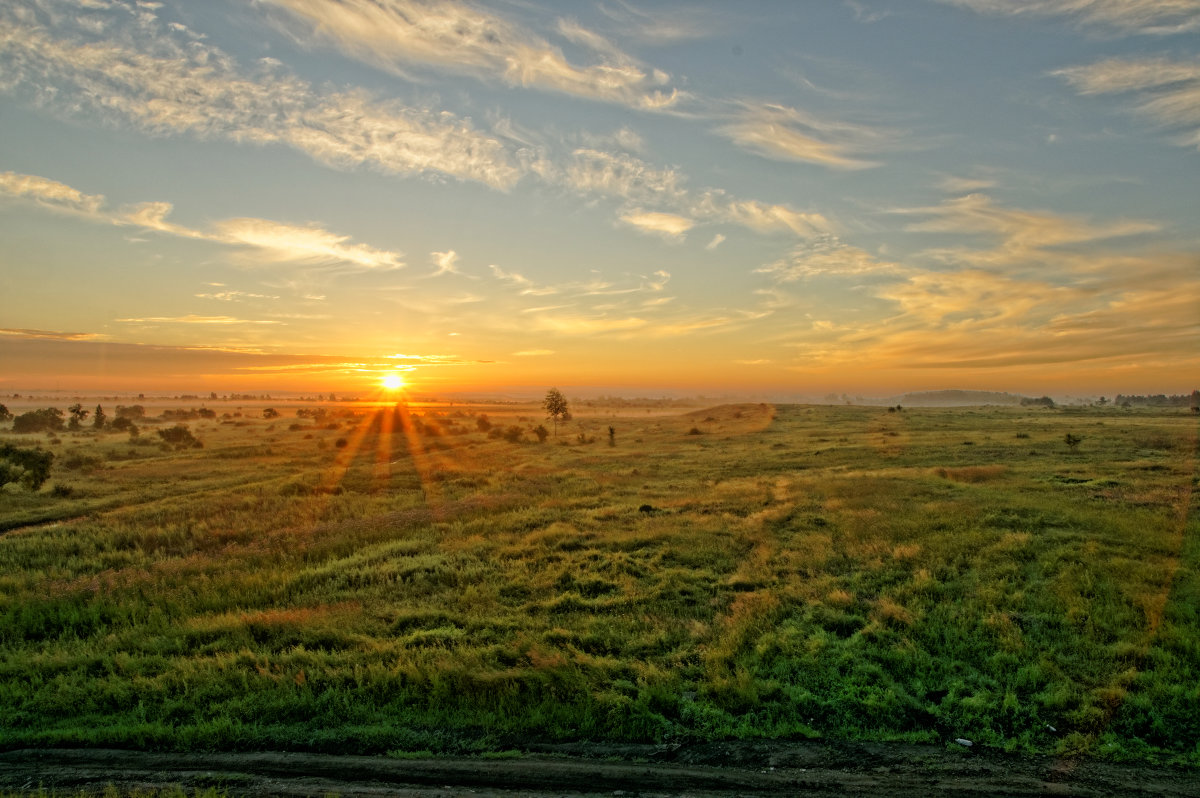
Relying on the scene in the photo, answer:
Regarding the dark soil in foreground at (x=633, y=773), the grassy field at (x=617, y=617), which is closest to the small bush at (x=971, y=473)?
the grassy field at (x=617, y=617)

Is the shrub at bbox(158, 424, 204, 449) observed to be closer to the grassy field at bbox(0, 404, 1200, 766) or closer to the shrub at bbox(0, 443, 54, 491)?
the shrub at bbox(0, 443, 54, 491)

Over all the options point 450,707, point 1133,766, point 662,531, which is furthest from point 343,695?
point 662,531

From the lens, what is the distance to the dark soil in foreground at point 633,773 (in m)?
8.77

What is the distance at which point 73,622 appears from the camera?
1628 centimetres

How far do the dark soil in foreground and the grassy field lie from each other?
0.48m

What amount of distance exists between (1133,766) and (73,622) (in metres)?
24.6

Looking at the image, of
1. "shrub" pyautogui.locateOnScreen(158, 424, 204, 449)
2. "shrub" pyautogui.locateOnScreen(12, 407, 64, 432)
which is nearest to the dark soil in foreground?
"shrub" pyautogui.locateOnScreen(158, 424, 204, 449)

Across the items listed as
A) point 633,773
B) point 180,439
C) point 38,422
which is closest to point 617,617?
point 633,773

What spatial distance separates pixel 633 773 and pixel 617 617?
670 centimetres

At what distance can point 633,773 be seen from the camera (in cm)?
934

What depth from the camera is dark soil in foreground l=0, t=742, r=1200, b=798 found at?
8.77 m

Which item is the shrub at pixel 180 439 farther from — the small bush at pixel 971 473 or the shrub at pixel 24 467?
the small bush at pixel 971 473

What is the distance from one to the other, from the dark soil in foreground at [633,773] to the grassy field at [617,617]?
18.9 inches

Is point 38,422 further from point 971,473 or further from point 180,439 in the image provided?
point 971,473
